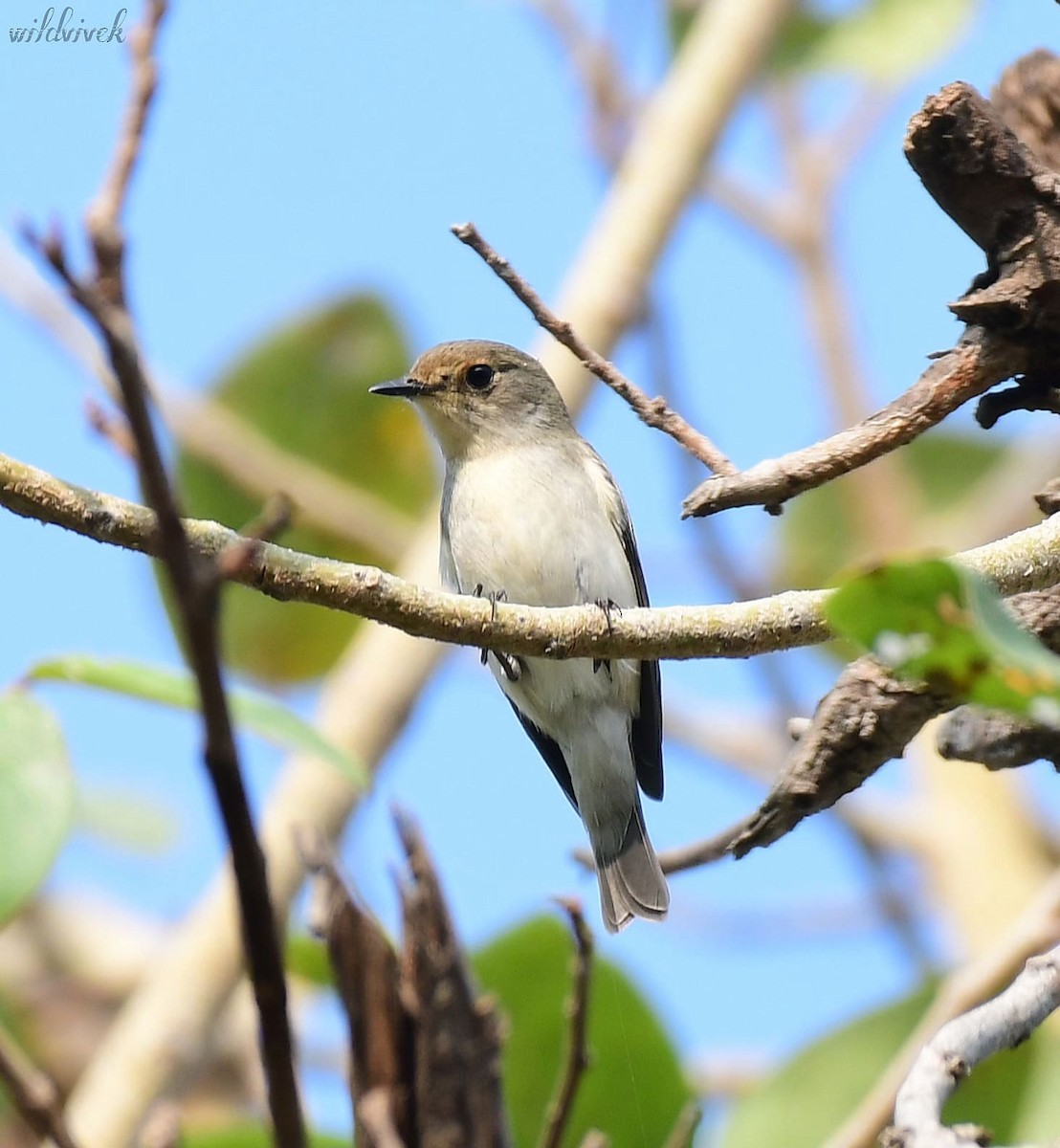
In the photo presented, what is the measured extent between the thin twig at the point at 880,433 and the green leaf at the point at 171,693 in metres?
0.60

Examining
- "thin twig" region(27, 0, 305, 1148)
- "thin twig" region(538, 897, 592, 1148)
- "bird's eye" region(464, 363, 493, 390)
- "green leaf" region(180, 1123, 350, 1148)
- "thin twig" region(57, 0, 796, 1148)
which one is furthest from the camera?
"bird's eye" region(464, 363, 493, 390)

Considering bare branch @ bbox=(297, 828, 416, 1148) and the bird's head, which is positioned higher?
the bird's head

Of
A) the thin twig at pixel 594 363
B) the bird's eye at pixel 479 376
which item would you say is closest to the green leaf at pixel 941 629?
the thin twig at pixel 594 363

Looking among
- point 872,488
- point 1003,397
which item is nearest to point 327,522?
point 872,488

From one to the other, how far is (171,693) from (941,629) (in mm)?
1214

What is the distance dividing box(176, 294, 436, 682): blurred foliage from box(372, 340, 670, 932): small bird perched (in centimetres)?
64

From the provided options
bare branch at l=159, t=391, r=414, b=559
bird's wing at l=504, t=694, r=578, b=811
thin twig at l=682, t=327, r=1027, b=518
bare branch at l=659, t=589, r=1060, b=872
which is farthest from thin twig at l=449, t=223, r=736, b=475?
bare branch at l=159, t=391, r=414, b=559

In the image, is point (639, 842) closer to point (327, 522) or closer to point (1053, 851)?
point (327, 522)

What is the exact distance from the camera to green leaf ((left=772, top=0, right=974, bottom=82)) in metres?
4.87

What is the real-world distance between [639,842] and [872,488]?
2024 mm

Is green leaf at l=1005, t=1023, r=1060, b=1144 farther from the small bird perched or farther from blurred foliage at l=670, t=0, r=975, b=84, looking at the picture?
blurred foliage at l=670, t=0, r=975, b=84

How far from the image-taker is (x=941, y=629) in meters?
1.37

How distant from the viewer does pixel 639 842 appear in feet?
15.3

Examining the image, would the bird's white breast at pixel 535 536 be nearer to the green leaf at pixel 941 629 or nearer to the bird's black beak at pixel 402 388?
the bird's black beak at pixel 402 388
